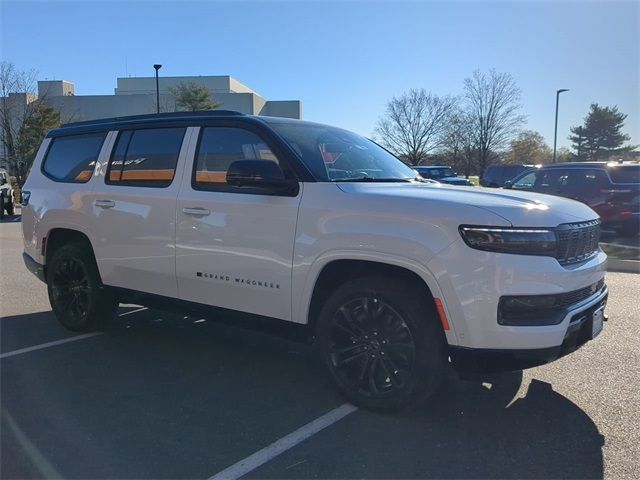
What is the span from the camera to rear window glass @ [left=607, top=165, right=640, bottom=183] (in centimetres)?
1157

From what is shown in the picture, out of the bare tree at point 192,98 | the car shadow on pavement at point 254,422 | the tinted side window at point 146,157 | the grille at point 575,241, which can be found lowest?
the car shadow on pavement at point 254,422

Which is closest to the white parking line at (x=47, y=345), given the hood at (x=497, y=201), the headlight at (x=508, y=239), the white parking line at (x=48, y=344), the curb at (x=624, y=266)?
the white parking line at (x=48, y=344)

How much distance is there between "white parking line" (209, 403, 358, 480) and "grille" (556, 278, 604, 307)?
1511 millimetres

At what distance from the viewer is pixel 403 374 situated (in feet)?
11.2

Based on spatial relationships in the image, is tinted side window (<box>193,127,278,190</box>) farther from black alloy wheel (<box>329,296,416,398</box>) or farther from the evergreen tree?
the evergreen tree

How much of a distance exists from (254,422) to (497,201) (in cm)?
208

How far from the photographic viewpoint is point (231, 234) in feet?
13.2

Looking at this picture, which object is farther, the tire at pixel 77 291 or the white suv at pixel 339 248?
the tire at pixel 77 291

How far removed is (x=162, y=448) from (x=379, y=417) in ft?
4.48

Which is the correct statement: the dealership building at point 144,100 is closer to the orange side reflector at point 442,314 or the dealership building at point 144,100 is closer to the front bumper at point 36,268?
the front bumper at point 36,268

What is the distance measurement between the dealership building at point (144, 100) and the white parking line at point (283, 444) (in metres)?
44.0

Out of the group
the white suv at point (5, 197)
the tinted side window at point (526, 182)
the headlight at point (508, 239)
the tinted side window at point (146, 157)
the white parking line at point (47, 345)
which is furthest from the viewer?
the white suv at point (5, 197)

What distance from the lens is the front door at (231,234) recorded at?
3.81 m

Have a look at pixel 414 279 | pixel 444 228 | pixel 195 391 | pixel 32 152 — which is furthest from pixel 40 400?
pixel 32 152
